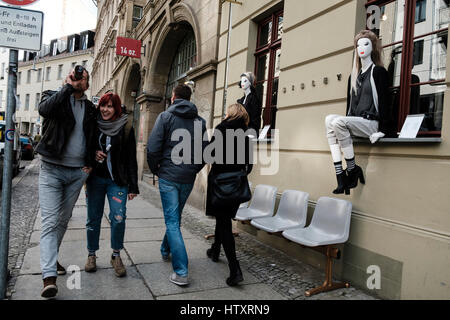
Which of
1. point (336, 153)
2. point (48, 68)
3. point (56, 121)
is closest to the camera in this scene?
point (56, 121)

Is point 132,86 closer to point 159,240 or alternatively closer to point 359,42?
point 159,240

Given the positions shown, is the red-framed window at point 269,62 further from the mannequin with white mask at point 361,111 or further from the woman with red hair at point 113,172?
the woman with red hair at point 113,172

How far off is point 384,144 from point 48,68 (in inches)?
1819

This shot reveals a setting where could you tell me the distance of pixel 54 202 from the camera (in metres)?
3.00

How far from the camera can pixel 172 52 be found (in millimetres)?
12805

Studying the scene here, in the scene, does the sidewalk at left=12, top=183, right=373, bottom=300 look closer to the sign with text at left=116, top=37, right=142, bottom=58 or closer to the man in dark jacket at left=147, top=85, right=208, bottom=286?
the man in dark jacket at left=147, top=85, right=208, bottom=286

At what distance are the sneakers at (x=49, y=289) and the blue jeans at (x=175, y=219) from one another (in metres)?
1.06

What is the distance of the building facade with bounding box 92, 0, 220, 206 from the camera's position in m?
7.95

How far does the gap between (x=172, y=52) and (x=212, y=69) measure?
5.93 metres

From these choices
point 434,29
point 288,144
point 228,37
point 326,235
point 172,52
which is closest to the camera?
point 434,29

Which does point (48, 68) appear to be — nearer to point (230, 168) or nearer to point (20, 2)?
point (20, 2)

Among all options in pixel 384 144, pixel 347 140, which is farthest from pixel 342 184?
pixel 384 144

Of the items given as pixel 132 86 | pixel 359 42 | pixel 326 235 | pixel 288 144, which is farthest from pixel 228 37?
pixel 132 86
